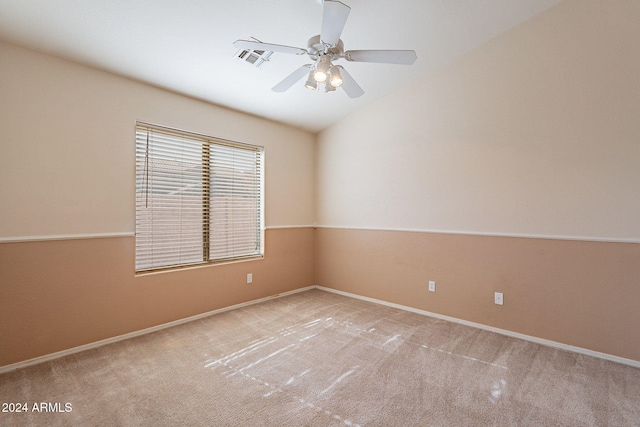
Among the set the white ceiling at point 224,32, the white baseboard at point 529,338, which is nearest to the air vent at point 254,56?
the white ceiling at point 224,32

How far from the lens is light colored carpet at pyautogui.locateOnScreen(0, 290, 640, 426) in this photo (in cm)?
179

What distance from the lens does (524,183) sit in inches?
114

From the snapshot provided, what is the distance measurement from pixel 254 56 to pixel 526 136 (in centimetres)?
270

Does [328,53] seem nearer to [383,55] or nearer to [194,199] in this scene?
[383,55]

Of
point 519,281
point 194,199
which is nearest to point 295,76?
point 194,199

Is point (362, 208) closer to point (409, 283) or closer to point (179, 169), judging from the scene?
point (409, 283)

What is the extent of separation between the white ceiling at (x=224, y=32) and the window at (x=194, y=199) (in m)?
0.61

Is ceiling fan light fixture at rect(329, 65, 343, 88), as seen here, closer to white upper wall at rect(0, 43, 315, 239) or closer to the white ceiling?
the white ceiling

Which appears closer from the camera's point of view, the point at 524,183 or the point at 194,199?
the point at 524,183

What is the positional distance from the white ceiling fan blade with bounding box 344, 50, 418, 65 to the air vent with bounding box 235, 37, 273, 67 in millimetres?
964

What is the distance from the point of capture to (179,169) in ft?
10.8

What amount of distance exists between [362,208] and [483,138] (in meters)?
1.70

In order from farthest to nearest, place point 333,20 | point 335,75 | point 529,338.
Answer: point 529,338 → point 335,75 → point 333,20

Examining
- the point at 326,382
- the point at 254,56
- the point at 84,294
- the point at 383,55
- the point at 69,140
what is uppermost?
the point at 254,56
